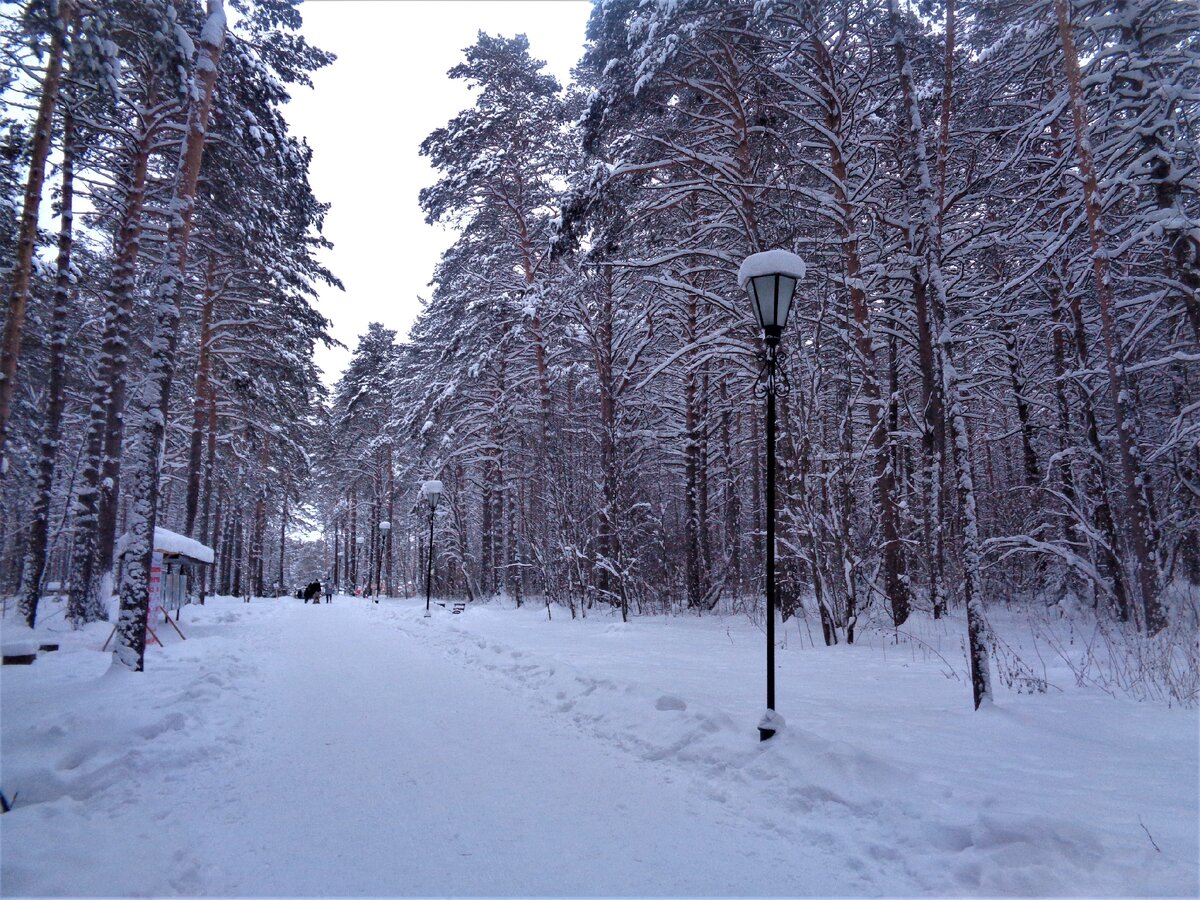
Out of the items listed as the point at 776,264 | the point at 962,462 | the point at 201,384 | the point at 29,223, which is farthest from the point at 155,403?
the point at 201,384

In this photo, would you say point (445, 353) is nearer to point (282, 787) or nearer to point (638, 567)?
point (638, 567)

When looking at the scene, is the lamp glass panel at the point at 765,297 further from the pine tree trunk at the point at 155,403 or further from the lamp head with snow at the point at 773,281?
the pine tree trunk at the point at 155,403

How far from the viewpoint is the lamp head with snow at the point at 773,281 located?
18.3 ft

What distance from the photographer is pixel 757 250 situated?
11.3m

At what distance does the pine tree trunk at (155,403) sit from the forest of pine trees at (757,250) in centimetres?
5

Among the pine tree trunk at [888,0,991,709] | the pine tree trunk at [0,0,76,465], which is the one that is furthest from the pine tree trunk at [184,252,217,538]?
the pine tree trunk at [888,0,991,709]

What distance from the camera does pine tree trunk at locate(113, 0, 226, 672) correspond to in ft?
26.1

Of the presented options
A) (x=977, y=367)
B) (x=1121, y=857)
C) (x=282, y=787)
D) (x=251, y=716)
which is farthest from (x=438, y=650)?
(x=977, y=367)

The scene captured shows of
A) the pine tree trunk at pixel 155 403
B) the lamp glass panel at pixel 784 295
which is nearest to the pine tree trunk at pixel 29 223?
the pine tree trunk at pixel 155 403

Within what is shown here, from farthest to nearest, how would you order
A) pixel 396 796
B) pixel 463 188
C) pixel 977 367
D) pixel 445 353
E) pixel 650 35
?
pixel 445 353
pixel 463 188
pixel 977 367
pixel 650 35
pixel 396 796

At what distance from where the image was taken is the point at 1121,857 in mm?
→ 2898

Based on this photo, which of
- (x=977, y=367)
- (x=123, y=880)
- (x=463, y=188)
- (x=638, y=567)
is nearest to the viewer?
(x=123, y=880)

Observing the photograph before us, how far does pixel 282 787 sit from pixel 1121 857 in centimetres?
488

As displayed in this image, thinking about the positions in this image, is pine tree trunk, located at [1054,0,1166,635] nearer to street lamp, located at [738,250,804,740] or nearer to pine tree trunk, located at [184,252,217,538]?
street lamp, located at [738,250,804,740]
